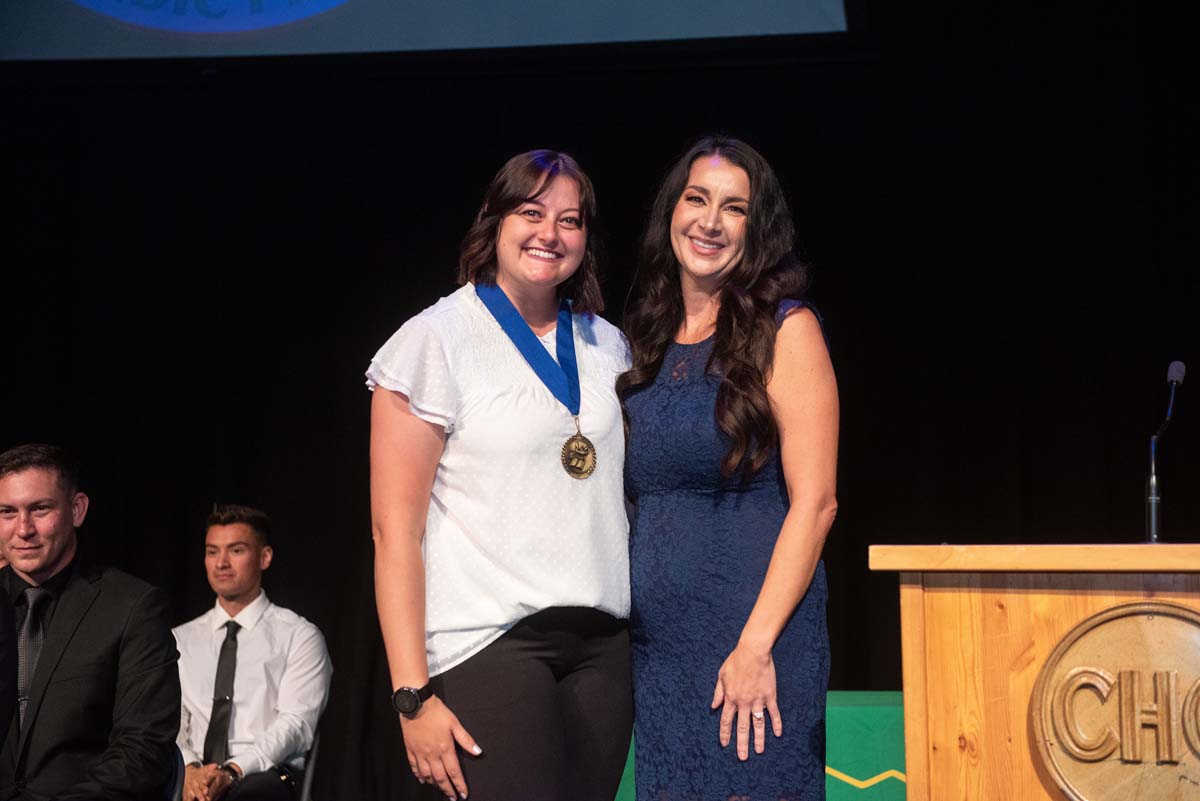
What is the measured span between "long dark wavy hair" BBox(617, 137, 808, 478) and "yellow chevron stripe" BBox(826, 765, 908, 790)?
1694mm

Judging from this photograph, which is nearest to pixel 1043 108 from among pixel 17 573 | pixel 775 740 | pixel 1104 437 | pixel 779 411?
pixel 1104 437

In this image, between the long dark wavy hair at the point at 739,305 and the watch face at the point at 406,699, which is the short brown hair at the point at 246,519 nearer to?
the long dark wavy hair at the point at 739,305

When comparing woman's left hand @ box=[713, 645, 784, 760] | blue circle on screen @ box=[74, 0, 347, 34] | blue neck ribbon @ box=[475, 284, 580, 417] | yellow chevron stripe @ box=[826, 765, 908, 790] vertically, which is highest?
blue circle on screen @ box=[74, 0, 347, 34]

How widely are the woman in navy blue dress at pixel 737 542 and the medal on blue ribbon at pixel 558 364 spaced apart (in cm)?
13

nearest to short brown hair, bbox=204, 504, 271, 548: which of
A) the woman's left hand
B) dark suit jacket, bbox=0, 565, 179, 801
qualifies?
dark suit jacket, bbox=0, 565, 179, 801

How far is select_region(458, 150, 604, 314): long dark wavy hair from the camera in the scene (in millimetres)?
2348

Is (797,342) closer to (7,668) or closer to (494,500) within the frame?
(494,500)

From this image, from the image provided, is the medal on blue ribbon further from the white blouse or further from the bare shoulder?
the bare shoulder

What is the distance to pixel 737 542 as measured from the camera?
2.26 m

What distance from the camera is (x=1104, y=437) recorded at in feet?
15.0

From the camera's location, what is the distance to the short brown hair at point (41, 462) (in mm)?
3133

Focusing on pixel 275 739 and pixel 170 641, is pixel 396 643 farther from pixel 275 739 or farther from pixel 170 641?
pixel 275 739

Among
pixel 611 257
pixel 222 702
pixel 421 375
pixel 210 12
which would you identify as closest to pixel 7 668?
pixel 421 375

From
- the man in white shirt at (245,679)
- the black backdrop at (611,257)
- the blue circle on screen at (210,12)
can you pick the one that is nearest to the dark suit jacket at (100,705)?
the man in white shirt at (245,679)
